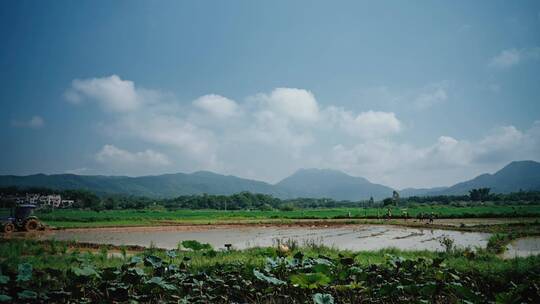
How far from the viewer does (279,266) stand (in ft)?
24.6

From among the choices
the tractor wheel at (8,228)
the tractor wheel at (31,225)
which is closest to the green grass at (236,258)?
the tractor wheel at (8,228)

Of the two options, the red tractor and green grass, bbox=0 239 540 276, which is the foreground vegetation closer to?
green grass, bbox=0 239 540 276

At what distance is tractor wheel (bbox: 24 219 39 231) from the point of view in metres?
28.1

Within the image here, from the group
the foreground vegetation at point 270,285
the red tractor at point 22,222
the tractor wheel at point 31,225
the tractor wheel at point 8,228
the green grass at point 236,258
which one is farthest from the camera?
the tractor wheel at point 31,225

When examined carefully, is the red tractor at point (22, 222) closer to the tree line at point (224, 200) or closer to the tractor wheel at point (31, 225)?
the tractor wheel at point (31, 225)

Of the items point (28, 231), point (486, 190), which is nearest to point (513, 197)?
point (486, 190)

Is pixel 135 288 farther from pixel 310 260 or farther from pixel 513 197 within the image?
pixel 513 197

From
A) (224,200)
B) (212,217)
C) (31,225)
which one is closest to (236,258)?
(31,225)

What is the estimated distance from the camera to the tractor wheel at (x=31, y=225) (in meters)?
28.1

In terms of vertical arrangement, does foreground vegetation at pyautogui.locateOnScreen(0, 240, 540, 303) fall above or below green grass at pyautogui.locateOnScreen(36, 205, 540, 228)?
above

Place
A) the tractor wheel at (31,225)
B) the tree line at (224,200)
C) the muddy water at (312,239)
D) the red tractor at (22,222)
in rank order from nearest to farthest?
the muddy water at (312,239) < the red tractor at (22,222) < the tractor wheel at (31,225) < the tree line at (224,200)

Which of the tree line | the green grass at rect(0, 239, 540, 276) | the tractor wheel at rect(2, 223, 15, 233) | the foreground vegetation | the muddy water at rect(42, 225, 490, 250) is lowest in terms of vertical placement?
the tree line

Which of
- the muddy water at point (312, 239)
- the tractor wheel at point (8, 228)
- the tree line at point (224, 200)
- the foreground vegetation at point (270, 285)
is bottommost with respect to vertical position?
the tree line at point (224, 200)

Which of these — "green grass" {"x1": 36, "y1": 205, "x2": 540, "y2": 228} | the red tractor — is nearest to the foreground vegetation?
the red tractor
